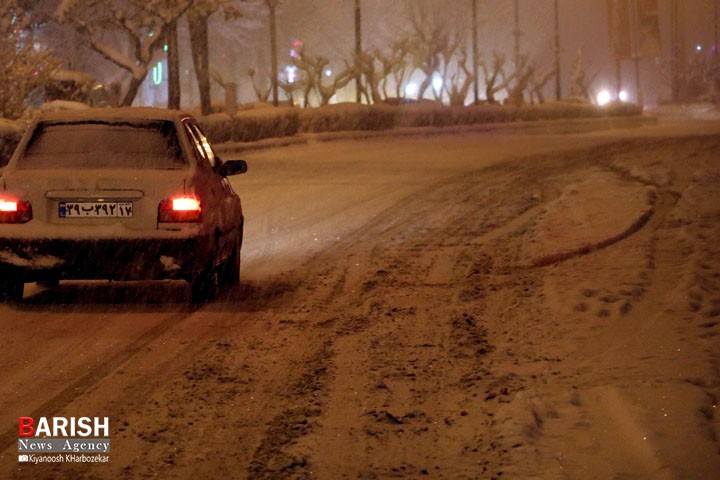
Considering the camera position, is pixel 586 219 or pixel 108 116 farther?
pixel 586 219

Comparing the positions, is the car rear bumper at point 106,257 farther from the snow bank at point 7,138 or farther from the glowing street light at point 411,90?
the glowing street light at point 411,90

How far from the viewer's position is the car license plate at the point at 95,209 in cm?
865

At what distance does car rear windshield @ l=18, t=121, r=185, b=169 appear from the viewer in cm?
909

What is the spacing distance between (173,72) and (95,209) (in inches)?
1142

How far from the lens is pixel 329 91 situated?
51.3 metres

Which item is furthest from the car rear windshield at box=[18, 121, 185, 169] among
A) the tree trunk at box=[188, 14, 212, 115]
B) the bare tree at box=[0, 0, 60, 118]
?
the tree trunk at box=[188, 14, 212, 115]

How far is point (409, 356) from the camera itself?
24.3 feet

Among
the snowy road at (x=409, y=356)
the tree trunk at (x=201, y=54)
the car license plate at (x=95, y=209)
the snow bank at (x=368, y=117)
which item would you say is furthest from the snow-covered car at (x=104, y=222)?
the tree trunk at (x=201, y=54)

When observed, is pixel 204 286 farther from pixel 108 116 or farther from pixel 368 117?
pixel 368 117

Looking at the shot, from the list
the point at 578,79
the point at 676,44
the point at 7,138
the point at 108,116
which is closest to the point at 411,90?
the point at 676,44

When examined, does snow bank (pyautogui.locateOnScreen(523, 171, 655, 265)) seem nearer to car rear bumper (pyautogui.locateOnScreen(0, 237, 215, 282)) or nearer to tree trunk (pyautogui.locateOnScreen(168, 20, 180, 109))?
car rear bumper (pyautogui.locateOnScreen(0, 237, 215, 282))

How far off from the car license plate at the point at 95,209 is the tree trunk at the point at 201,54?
1186 inches

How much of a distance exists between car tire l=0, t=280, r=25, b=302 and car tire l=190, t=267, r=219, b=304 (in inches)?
50.5

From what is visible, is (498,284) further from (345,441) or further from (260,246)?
(345,441)
